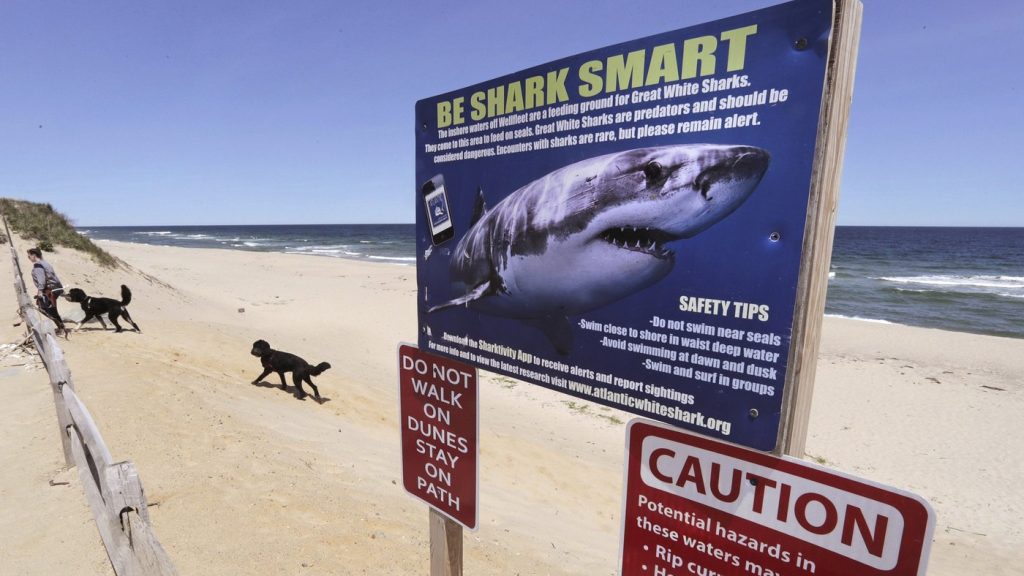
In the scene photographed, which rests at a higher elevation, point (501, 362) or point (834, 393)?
point (501, 362)

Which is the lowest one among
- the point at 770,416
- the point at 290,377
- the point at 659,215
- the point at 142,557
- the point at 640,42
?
the point at 290,377

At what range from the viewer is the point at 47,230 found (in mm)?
18828

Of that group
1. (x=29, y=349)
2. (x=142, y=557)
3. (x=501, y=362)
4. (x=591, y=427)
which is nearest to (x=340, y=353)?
(x=29, y=349)

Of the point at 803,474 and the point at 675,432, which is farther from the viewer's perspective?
the point at 675,432

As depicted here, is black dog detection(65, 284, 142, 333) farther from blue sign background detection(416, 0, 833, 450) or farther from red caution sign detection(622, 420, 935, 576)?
red caution sign detection(622, 420, 935, 576)

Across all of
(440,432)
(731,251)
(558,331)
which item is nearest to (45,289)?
(440,432)

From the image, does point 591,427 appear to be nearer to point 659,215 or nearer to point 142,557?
point 142,557

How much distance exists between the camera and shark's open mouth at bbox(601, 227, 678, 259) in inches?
58.7

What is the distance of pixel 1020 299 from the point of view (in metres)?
26.9

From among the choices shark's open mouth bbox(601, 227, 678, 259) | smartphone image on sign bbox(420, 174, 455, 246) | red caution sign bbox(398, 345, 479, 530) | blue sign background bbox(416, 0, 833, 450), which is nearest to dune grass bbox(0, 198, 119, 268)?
red caution sign bbox(398, 345, 479, 530)

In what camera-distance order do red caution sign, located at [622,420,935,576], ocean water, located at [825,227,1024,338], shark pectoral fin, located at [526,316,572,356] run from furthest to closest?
1. ocean water, located at [825,227,1024,338]
2. shark pectoral fin, located at [526,316,572,356]
3. red caution sign, located at [622,420,935,576]

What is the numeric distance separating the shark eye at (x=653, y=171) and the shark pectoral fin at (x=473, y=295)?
0.80 metres

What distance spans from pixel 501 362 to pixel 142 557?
198 cm

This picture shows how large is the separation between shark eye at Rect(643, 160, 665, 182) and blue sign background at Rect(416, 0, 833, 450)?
0.06m
